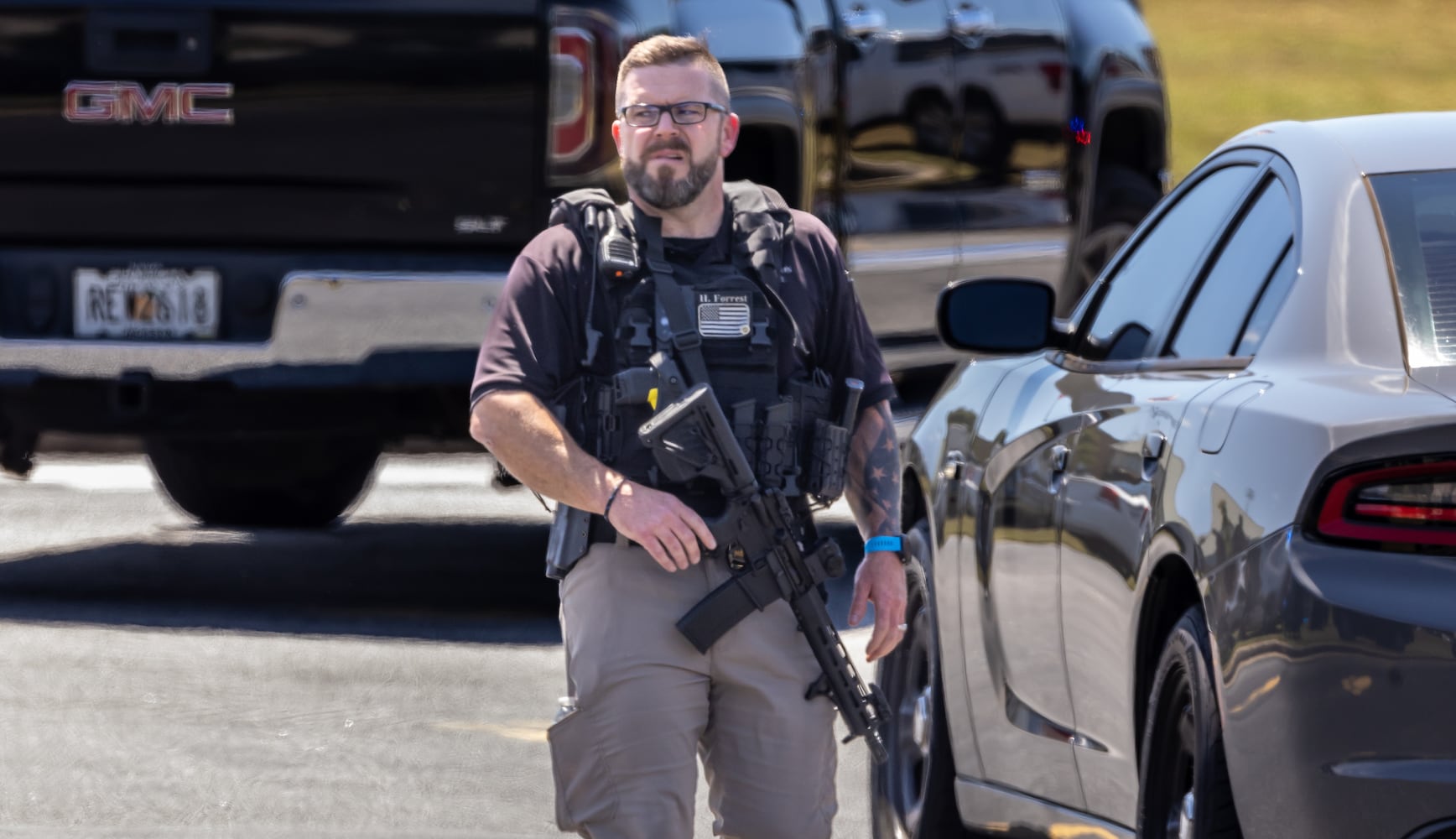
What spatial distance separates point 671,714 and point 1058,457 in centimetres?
86

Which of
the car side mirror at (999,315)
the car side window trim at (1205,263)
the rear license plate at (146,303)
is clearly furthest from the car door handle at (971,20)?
the car side window trim at (1205,263)

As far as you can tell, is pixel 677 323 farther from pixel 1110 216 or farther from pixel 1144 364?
pixel 1110 216

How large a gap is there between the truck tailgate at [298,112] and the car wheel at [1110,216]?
10.3 ft

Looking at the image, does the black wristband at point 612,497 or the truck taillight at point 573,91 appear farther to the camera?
the truck taillight at point 573,91

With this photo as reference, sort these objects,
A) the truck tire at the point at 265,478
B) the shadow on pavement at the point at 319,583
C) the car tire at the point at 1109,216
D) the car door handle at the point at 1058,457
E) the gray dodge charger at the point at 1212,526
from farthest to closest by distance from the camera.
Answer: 1. the car tire at the point at 1109,216
2. the truck tire at the point at 265,478
3. the shadow on pavement at the point at 319,583
4. the car door handle at the point at 1058,457
5. the gray dodge charger at the point at 1212,526

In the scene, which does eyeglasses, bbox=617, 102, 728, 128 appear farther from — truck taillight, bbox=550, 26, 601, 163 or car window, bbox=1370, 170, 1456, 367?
truck taillight, bbox=550, 26, 601, 163

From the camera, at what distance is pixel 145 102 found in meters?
8.20

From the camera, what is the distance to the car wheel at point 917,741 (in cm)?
566

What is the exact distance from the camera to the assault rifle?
14.6 feet

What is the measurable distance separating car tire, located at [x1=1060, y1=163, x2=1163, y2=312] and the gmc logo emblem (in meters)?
3.66

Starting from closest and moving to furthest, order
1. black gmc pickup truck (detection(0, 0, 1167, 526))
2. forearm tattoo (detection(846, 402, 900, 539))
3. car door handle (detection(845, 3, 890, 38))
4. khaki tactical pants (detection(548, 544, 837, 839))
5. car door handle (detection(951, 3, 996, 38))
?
khaki tactical pants (detection(548, 544, 837, 839)), forearm tattoo (detection(846, 402, 900, 539)), black gmc pickup truck (detection(0, 0, 1167, 526)), car door handle (detection(845, 3, 890, 38)), car door handle (detection(951, 3, 996, 38))

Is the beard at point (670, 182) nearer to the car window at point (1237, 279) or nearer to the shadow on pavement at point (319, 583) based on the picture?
the car window at point (1237, 279)

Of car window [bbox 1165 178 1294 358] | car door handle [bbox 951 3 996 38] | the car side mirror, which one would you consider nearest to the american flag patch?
car window [bbox 1165 178 1294 358]

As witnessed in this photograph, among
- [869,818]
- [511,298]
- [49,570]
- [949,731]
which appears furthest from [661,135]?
[49,570]
